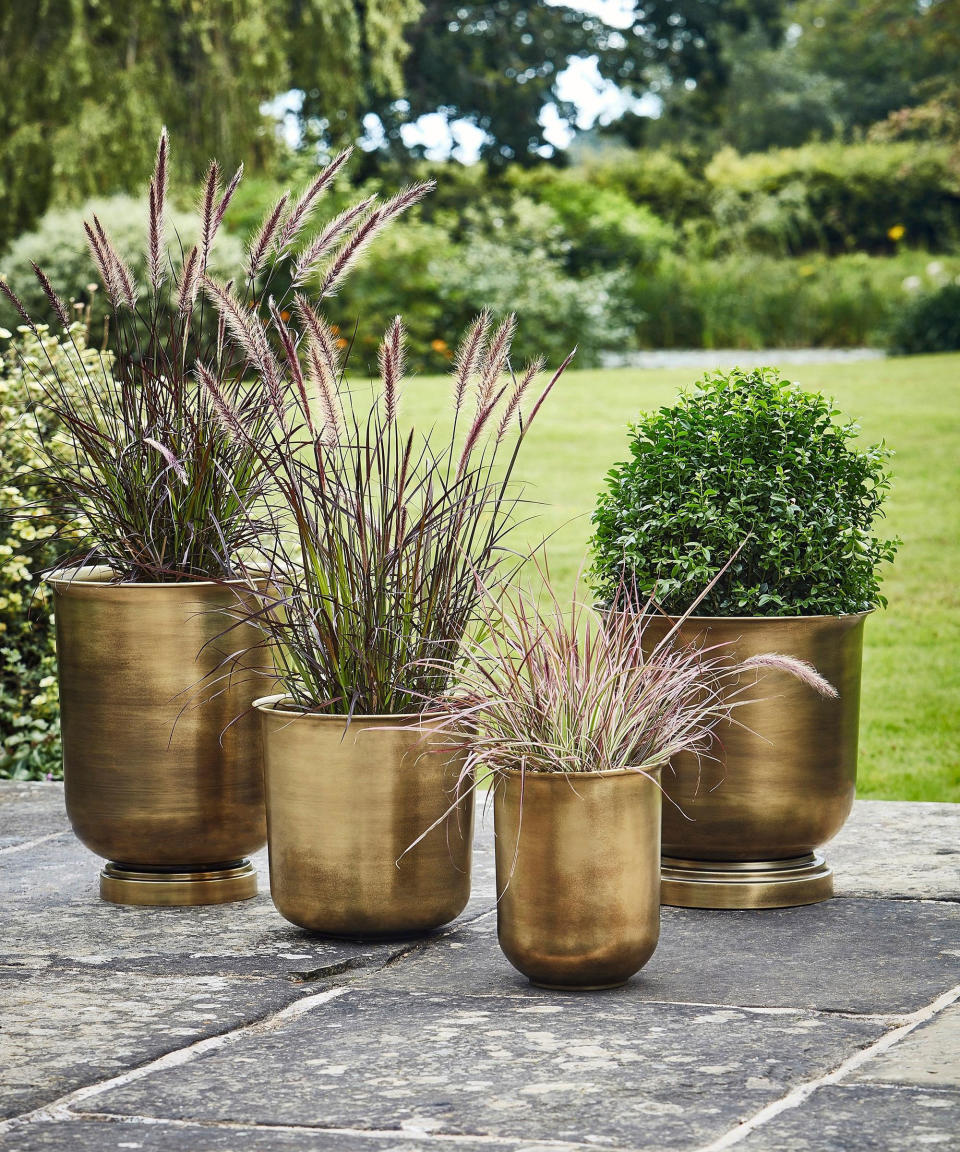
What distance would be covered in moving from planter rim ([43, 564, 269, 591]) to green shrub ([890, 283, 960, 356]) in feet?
41.1

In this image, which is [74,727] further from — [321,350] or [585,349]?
[585,349]

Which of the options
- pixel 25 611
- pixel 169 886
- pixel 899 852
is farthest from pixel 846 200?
pixel 169 886

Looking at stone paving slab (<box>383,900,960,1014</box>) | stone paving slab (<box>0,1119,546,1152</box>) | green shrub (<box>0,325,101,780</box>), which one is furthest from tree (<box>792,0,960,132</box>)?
stone paving slab (<box>0,1119,546,1152</box>)

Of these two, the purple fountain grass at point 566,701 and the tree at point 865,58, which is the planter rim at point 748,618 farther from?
the tree at point 865,58

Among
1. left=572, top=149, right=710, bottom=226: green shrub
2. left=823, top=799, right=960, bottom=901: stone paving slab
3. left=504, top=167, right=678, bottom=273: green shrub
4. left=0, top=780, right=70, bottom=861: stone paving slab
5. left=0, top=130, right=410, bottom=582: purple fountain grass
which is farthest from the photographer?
left=572, top=149, right=710, bottom=226: green shrub

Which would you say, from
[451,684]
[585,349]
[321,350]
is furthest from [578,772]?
[585,349]

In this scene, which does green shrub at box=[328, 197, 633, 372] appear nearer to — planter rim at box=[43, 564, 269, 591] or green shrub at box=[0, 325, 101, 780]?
green shrub at box=[0, 325, 101, 780]

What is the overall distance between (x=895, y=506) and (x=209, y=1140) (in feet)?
25.1

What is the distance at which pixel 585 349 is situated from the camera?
48.0ft

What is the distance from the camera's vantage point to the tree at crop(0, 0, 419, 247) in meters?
11.3

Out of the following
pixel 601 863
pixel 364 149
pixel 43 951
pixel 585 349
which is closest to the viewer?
pixel 601 863

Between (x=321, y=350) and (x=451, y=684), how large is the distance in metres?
0.68

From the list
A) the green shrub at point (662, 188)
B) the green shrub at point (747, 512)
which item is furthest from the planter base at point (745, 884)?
the green shrub at point (662, 188)

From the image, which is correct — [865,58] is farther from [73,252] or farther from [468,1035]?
[468,1035]
